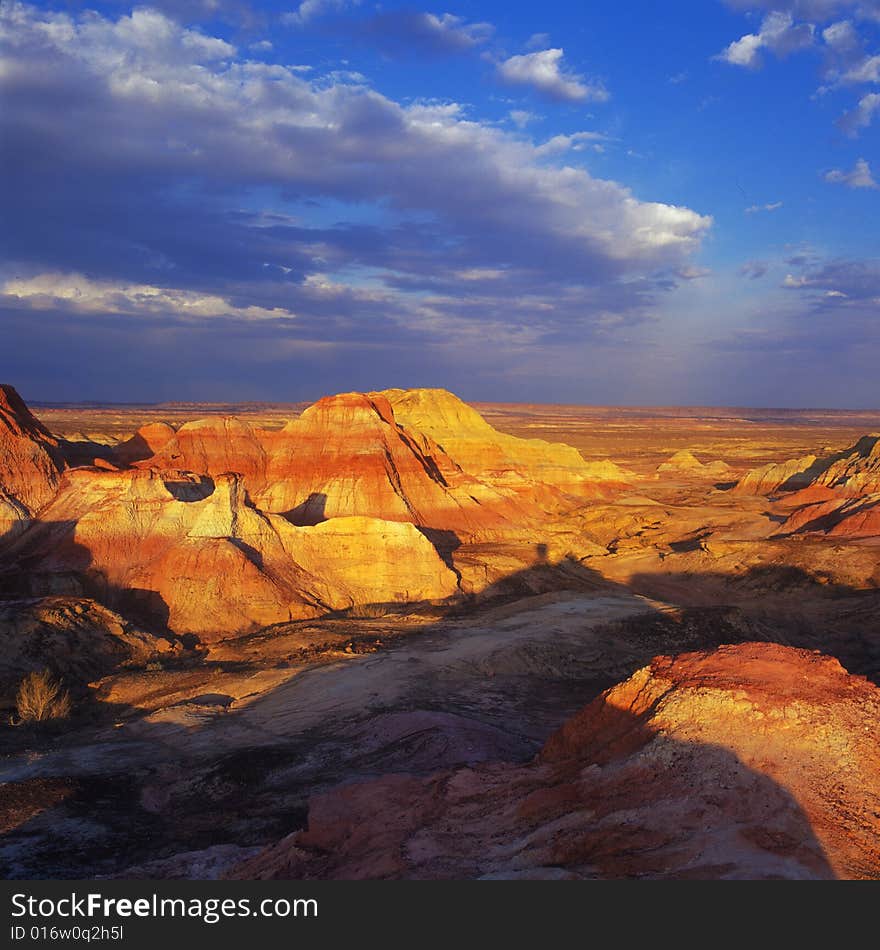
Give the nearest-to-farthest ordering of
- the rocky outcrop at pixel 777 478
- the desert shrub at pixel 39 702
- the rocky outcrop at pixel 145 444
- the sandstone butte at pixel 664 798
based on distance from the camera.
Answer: the sandstone butte at pixel 664 798
the desert shrub at pixel 39 702
the rocky outcrop at pixel 145 444
the rocky outcrop at pixel 777 478

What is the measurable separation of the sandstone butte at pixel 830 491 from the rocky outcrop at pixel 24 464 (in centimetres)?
4120

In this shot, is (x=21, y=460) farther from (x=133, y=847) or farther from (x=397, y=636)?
(x=133, y=847)

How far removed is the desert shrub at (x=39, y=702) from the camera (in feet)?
61.9

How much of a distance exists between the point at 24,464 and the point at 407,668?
25.5 metres

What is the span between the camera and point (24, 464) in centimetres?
3684

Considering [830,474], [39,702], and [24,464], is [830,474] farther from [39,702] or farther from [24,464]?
[39,702]

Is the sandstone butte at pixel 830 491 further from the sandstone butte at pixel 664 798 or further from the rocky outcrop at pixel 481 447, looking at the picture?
the sandstone butte at pixel 664 798

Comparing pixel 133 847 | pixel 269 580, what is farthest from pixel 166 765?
pixel 269 580

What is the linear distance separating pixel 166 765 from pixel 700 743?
421 inches

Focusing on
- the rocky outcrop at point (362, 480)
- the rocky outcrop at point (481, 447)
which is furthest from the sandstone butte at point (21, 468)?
the rocky outcrop at point (481, 447)

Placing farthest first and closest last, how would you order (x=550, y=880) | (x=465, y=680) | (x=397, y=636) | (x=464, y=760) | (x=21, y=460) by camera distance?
(x=21, y=460) < (x=397, y=636) < (x=465, y=680) < (x=464, y=760) < (x=550, y=880)

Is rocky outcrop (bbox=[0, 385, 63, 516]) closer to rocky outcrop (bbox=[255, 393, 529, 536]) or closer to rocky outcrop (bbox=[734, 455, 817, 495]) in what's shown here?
rocky outcrop (bbox=[255, 393, 529, 536])

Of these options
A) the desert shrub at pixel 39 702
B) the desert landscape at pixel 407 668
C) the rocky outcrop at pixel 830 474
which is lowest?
the desert shrub at pixel 39 702

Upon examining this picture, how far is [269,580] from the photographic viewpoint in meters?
31.2
